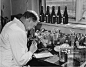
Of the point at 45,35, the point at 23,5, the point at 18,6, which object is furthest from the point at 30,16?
the point at 18,6

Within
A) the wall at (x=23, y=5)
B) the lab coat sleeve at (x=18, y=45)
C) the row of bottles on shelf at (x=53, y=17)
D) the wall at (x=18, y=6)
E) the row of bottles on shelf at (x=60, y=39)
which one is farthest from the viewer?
the wall at (x=18, y=6)

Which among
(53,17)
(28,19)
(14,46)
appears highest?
(28,19)

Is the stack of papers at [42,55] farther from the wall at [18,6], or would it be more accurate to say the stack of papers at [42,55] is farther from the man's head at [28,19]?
the wall at [18,6]

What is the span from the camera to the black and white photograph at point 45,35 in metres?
1.31

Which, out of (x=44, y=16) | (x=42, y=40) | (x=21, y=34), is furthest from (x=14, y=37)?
(x=44, y=16)

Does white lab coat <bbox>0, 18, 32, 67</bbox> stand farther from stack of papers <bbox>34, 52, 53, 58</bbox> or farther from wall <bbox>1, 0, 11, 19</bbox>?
wall <bbox>1, 0, 11, 19</bbox>

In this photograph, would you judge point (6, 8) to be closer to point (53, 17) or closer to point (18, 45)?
point (53, 17)

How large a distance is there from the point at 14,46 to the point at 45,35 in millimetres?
790

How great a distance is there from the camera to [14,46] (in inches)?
50.2

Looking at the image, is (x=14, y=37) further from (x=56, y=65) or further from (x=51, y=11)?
(x=51, y=11)

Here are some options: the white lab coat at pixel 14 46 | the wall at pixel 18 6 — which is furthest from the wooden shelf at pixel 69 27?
the white lab coat at pixel 14 46

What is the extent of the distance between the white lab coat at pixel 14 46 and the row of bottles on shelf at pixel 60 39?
53cm

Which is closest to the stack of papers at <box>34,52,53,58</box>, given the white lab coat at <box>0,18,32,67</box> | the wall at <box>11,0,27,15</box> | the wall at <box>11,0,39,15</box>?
the white lab coat at <box>0,18,32,67</box>

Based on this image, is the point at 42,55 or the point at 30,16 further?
the point at 42,55
